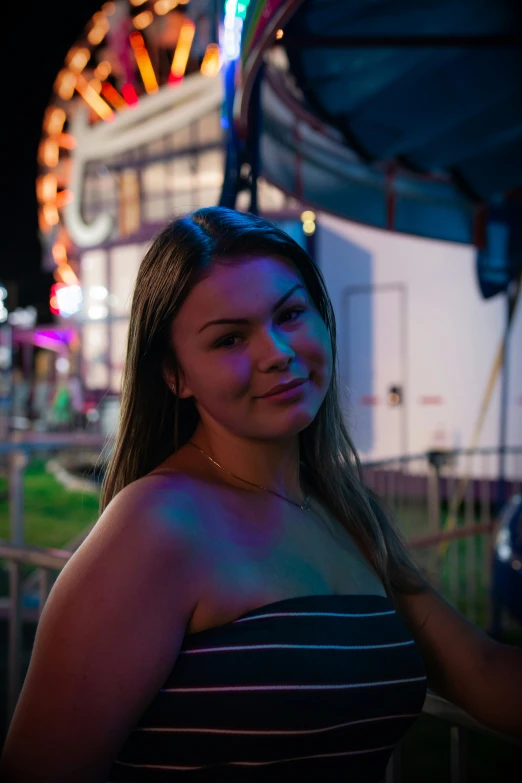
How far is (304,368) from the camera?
1.25 m

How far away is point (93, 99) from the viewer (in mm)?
22297

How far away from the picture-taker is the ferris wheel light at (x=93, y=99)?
869 inches

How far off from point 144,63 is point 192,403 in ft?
77.9

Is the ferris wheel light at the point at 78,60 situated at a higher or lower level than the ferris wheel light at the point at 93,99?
higher

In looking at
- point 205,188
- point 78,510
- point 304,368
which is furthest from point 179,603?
point 205,188

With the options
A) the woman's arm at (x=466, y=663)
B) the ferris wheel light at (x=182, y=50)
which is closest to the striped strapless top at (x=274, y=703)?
the woman's arm at (x=466, y=663)

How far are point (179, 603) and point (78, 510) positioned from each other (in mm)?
10070

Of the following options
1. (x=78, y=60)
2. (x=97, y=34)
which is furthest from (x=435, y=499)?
(x=78, y=60)

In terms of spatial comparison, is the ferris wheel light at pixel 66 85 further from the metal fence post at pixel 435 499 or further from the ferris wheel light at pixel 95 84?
the metal fence post at pixel 435 499

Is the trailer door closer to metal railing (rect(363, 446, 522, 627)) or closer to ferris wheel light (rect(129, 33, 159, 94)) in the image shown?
metal railing (rect(363, 446, 522, 627))

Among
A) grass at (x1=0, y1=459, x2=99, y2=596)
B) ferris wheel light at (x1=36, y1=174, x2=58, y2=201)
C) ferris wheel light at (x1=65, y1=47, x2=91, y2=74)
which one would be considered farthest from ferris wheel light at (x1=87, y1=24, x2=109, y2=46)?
grass at (x1=0, y1=459, x2=99, y2=596)

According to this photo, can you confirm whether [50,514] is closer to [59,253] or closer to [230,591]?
[230,591]

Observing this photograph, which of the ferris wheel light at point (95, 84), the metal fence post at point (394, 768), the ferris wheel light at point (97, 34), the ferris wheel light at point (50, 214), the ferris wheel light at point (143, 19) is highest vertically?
the ferris wheel light at point (143, 19)

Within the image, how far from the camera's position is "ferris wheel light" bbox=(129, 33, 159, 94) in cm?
2205
